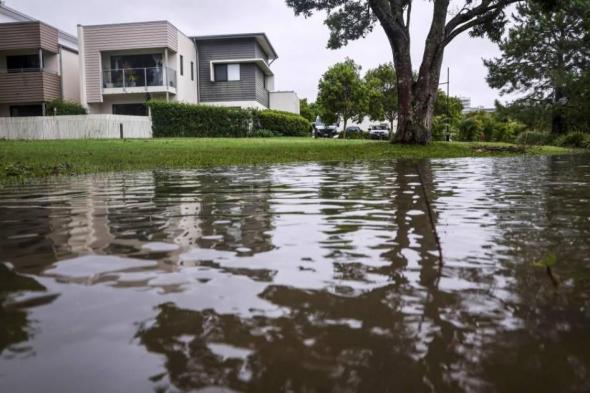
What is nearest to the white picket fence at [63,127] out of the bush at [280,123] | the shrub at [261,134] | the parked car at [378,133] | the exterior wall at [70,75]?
the shrub at [261,134]

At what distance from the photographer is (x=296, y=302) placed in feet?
6.63

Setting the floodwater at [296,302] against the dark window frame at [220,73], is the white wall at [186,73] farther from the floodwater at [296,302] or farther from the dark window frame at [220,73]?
the floodwater at [296,302]

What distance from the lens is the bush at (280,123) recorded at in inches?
1324

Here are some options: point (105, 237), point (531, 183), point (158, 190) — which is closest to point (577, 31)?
point (531, 183)

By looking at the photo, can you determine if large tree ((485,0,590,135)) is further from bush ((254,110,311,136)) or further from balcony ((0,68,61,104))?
balcony ((0,68,61,104))

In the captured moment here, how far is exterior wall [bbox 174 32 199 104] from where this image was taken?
34.8m

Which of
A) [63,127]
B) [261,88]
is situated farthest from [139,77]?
[261,88]

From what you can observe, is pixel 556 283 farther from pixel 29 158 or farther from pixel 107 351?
pixel 29 158

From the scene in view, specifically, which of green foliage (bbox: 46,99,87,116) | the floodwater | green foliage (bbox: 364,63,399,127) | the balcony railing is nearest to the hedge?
the balcony railing

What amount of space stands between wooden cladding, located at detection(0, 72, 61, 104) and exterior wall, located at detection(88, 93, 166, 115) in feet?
9.31

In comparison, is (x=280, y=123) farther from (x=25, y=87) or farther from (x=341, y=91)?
(x=25, y=87)

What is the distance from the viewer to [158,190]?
20.1 feet

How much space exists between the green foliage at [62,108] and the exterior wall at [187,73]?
630 cm

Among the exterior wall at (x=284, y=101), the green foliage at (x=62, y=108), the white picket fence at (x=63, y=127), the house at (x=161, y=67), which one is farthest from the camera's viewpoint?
the exterior wall at (x=284, y=101)
